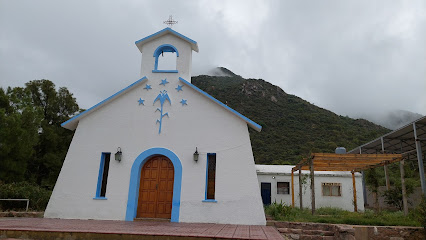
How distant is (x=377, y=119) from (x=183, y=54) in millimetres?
109432

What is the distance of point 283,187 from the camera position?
21.4 meters

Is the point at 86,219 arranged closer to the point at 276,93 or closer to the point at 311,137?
the point at 311,137

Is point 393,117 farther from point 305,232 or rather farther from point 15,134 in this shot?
point 15,134

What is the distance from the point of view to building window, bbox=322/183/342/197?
21.0 metres

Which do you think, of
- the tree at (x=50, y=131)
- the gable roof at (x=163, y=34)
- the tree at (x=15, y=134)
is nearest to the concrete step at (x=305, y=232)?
the gable roof at (x=163, y=34)

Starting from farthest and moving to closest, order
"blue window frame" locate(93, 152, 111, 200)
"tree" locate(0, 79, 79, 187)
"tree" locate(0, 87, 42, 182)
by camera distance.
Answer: "tree" locate(0, 79, 79, 187) < "tree" locate(0, 87, 42, 182) < "blue window frame" locate(93, 152, 111, 200)

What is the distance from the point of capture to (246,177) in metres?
11.3

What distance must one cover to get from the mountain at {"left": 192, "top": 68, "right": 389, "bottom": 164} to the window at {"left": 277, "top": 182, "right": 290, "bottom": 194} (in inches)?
607

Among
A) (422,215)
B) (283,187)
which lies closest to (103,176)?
(422,215)

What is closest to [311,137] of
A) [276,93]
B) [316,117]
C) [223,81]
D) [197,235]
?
[316,117]

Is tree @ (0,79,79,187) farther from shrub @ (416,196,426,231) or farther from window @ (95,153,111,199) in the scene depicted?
shrub @ (416,196,426,231)

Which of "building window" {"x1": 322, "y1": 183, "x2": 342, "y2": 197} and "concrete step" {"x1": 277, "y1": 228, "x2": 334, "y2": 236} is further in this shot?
"building window" {"x1": 322, "y1": 183, "x2": 342, "y2": 197}

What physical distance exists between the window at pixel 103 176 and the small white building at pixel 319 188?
11438 mm

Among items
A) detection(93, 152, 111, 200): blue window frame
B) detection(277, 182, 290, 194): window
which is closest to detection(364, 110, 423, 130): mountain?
detection(277, 182, 290, 194): window
